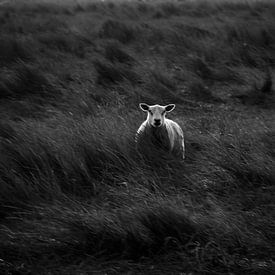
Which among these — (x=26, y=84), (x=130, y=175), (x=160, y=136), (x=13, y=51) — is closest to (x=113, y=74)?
(x=26, y=84)

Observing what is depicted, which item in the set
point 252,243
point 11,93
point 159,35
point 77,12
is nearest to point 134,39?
point 159,35

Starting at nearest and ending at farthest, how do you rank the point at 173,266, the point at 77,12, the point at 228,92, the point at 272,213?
the point at 173,266
the point at 272,213
the point at 228,92
the point at 77,12

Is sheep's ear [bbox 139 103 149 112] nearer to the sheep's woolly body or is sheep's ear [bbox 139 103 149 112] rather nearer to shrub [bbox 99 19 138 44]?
the sheep's woolly body

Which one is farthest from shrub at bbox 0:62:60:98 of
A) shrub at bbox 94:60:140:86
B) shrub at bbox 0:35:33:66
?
shrub at bbox 0:35:33:66

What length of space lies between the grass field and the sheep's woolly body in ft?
0.45

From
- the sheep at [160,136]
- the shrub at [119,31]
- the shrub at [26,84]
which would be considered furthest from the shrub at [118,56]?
the sheep at [160,136]

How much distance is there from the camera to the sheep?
4352 mm

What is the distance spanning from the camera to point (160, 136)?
15.3 ft

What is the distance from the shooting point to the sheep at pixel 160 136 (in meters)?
4.35

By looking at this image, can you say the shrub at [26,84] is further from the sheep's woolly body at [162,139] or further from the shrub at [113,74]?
the sheep's woolly body at [162,139]

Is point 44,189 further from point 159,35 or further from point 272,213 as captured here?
point 159,35

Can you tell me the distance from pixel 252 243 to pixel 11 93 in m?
5.04

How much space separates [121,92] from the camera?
716 centimetres

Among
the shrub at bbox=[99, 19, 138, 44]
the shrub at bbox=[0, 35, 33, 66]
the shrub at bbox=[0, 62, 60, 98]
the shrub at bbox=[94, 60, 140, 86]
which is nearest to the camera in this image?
the shrub at bbox=[0, 62, 60, 98]
